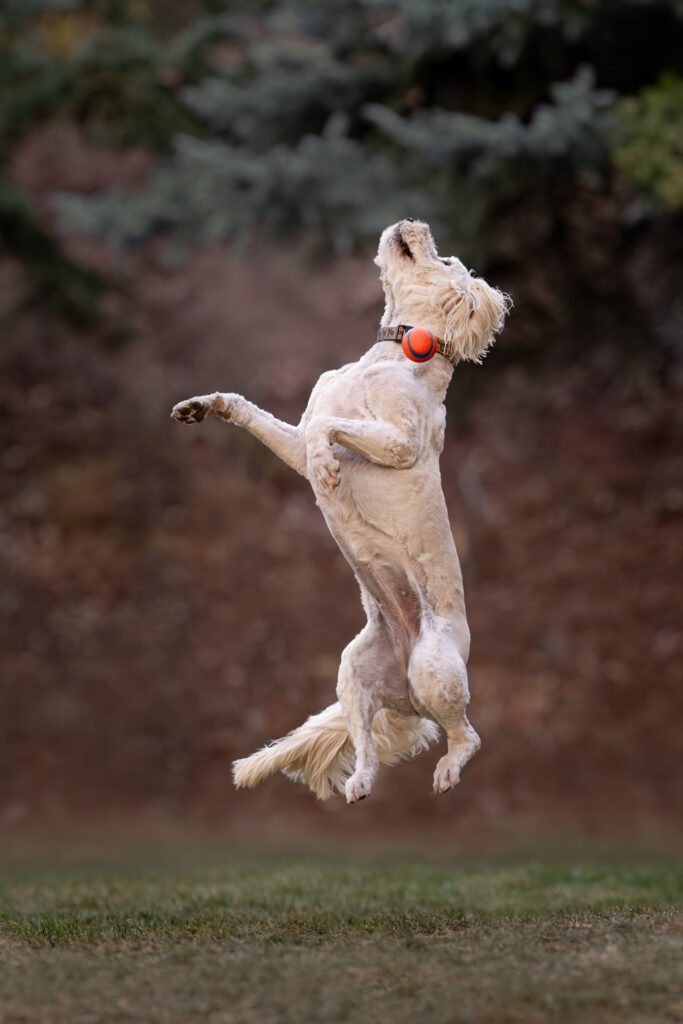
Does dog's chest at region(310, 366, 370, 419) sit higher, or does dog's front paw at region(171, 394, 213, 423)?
dog's chest at region(310, 366, 370, 419)

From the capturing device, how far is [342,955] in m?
4.69

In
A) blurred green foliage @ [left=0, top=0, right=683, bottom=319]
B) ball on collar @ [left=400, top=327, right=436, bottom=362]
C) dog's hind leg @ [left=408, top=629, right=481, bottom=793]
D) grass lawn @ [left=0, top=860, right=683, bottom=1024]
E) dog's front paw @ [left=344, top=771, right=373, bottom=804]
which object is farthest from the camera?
blurred green foliage @ [left=0, top=0, right=683, bottom=319]

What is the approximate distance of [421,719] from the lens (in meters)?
5.54

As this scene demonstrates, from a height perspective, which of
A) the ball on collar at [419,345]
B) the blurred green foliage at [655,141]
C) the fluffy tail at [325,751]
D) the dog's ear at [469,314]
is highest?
the blurred green foliage at [655,141]

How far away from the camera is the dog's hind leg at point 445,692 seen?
498cm

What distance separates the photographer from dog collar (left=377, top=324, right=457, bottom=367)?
5.44 metres

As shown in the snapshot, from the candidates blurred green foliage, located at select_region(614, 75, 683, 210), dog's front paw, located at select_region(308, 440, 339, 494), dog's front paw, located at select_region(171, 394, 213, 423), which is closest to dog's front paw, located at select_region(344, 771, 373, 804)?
dog's front paw, located at select_region(308, 440, 339, 494)

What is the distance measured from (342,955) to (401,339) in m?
2.31

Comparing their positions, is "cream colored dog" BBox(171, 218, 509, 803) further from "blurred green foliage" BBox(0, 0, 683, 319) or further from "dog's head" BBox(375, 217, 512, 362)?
"blurred green foliage" BBox(0, 0, 683, 319)

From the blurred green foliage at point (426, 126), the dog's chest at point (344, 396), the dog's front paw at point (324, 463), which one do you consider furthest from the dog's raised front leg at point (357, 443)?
the blurred green foliage at point (426, 126)

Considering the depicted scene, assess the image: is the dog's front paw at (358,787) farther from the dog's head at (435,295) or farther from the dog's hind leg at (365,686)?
the dog's head at (435,295)

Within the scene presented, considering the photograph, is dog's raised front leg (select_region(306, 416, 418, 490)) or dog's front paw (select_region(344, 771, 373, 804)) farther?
dog's raised front leg (select_region(306, 416, 418, 490))

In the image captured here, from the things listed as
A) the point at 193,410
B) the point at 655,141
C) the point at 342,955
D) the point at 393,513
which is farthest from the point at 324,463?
the point at 655,141

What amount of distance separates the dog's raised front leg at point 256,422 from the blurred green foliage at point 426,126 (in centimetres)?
560
